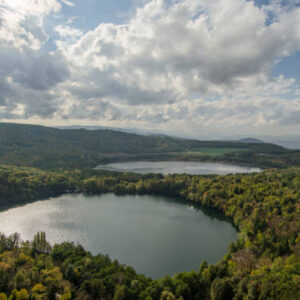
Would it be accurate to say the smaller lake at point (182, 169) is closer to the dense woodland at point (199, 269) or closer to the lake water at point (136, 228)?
the lake water at point (136, 228)

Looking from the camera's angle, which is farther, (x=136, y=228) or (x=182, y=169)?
(x=182, y=169)

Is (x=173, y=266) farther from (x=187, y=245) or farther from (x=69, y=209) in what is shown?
(x=69, y=209)

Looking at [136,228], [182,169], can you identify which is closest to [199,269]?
[136,228]

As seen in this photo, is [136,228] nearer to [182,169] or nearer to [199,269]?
[199,269]

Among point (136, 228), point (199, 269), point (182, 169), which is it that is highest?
point (182, 169)

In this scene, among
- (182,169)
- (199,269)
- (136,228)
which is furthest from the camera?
(182,169)

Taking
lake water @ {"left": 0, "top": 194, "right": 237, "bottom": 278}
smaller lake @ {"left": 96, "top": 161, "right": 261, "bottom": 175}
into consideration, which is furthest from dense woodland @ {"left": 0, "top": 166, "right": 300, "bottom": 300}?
smaller lake @ {"left": 96, "top": 161, "right": 261, "bottom": 175}

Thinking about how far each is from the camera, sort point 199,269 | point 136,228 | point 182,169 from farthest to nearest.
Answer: point 182,169
point 136,228
point 199,269

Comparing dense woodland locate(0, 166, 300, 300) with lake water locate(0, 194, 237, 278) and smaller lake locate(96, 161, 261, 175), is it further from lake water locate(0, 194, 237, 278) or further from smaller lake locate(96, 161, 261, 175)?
smaller lake locate(96, 161, 261, 175)
